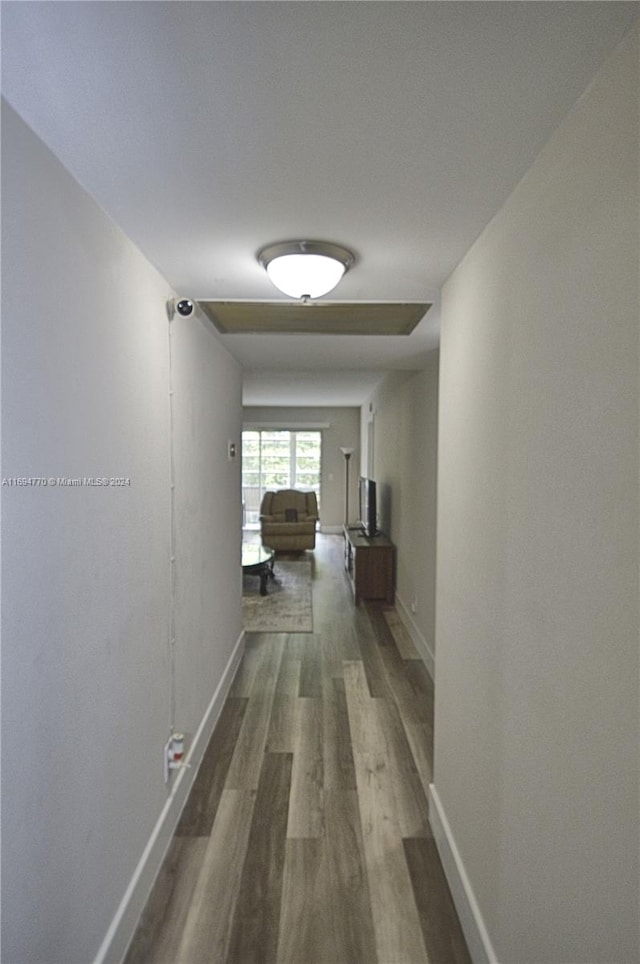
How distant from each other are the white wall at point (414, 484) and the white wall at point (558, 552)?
2337 millimetres

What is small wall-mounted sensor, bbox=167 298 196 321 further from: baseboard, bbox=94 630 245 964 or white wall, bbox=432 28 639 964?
baseboard, bbox=94 630 245 964

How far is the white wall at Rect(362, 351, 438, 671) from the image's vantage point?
412 centimetres

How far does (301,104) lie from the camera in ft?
3.45

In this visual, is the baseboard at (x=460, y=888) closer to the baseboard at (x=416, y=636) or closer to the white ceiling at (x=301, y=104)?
the baseboard at (x=416, y=636)

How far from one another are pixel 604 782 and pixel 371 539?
5321 mm

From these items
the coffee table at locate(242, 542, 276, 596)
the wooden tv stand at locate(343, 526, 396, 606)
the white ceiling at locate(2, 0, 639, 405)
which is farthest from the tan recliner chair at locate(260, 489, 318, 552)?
the white ceiling at locate(2, 0, 639, 405)

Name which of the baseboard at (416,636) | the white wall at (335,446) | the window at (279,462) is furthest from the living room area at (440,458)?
the window at (279,462)

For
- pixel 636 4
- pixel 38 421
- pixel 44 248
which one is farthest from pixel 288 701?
pixel 636 4

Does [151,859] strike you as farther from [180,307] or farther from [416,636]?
[416,636]

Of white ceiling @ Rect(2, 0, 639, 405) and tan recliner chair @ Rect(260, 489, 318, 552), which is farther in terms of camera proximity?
tan recliner chair @ Rect(260, 489, 318, 552)

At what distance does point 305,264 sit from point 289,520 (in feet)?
23.6

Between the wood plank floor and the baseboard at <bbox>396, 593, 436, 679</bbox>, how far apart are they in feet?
0.53

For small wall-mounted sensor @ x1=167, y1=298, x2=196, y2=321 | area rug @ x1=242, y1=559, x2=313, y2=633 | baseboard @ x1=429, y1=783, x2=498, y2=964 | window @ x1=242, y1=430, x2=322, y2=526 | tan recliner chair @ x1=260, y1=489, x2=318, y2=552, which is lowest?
area rug @ x1=242, y1=559, x2=313, y2=633

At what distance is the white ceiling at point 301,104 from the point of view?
33.8 inches
